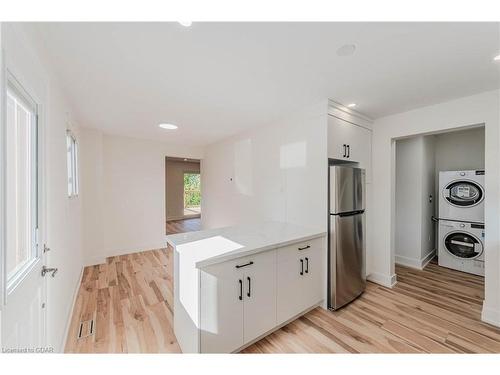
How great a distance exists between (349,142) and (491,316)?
2228mm

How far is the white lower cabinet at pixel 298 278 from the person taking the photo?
1.80m

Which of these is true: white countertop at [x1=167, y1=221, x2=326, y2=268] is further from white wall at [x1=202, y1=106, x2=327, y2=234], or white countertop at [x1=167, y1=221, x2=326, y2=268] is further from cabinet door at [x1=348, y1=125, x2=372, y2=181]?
cabinet door at [x1=348, y1=125, x2=372, y2=181]

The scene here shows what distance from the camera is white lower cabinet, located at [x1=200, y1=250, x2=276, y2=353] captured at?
4.50 feet

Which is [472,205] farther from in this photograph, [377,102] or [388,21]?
[388,21]

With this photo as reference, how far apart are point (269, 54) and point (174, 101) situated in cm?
130

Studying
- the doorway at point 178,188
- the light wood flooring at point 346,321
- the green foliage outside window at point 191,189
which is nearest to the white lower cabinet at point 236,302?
the light wood flooring at point 346,321

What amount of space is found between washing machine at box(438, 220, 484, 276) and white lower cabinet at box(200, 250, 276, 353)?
3.38 meters

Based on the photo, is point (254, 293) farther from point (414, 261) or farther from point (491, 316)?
point (414, 261)

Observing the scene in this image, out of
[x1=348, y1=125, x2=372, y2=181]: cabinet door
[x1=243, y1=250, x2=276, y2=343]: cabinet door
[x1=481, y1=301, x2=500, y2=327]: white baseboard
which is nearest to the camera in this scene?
[x1=243, y1=250, x2=276, y2=343]: cabinet door

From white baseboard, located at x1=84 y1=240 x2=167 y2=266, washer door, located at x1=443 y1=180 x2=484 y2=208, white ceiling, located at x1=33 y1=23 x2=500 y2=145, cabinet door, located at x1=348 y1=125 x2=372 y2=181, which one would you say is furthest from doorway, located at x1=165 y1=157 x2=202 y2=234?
washer door, located at x1=443 y1=180 x2=484 y2=208

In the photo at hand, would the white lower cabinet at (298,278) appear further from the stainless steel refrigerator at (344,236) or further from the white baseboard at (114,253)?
the white baseboard at (114,253)

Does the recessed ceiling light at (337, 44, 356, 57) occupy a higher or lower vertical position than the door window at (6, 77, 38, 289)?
higher

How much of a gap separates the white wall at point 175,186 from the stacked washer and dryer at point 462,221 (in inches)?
299

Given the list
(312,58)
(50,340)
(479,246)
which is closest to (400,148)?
(479,246)
